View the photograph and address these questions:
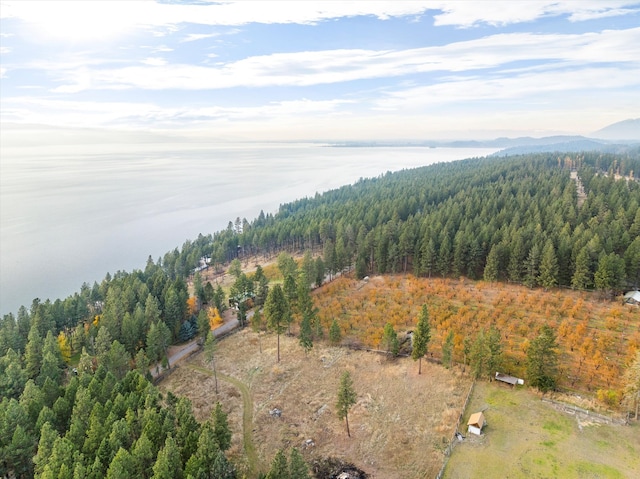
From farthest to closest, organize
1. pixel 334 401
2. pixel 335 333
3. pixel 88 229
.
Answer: pixel 88 229
pixel 335 333
pixel 334 401

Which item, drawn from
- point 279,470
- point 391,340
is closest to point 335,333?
point 391,340

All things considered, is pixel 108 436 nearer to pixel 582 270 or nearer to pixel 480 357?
pixel 480 357

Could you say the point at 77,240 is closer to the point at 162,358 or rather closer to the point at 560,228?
the point at 162,358

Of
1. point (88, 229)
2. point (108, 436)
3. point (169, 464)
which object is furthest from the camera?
point (88, 229)

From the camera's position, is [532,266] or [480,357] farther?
[532,266]

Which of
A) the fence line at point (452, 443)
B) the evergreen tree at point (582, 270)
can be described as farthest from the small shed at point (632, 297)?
the fence line at point (452, 443)

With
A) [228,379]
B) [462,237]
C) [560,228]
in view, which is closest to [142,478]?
[228,379]

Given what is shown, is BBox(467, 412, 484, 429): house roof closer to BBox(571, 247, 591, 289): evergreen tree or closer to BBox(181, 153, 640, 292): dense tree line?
BBox(181, 153, 640, 292): dense tree line
